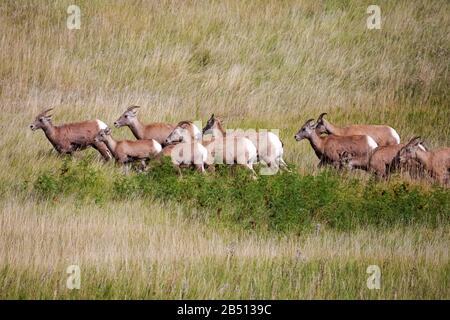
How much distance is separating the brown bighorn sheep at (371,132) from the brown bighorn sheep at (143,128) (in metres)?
2.77

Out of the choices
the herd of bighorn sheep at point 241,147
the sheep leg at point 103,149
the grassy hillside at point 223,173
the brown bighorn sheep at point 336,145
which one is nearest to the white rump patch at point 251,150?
the herd of bighorn sheep at point 241,147

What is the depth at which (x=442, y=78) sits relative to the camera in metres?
25.8

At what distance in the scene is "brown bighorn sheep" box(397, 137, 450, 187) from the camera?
55.7 ft

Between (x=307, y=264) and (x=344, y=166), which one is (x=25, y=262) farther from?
(x=344, y=166)

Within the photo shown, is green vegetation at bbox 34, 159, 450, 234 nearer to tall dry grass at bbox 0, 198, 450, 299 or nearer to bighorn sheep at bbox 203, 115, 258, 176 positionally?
tall dry grass at bbox 0, 198, 450, 299

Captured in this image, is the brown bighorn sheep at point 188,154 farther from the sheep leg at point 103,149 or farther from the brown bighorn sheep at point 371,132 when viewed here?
the brown bighorn sheep at point 371,132

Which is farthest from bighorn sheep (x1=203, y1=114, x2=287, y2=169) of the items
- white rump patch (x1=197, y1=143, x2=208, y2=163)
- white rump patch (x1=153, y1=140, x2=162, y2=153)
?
white rump patch (x1=153, y1=140, x2=162, y2=153)

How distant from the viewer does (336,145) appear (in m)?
17.8

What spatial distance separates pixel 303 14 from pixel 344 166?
1207 cm

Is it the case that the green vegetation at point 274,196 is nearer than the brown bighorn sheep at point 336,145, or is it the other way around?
the green vegetation at point 274,196

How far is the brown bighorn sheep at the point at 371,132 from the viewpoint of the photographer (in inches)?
745

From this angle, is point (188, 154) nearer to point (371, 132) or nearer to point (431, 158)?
point (371, 132)

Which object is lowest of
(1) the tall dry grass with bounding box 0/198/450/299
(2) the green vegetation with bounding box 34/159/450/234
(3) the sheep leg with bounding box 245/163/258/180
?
(1) the tall dry grass with bounding box 0/198/450/299

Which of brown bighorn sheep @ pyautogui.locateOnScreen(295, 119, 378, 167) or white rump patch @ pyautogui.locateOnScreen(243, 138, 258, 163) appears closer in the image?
white rump patch @ pyautogui.locateOnScreen(243, 138, 258, 163)
